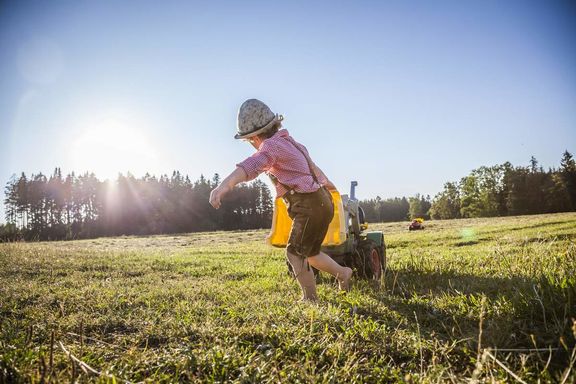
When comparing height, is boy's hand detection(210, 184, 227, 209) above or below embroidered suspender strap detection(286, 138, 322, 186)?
below

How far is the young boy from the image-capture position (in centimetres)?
354

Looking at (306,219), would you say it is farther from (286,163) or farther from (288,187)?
(286,163)

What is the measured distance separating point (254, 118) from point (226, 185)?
1009 mm

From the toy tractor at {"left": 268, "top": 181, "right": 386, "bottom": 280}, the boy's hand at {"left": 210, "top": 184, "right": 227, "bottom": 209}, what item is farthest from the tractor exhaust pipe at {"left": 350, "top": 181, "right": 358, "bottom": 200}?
the boy's hand at {"left": 210, "top": 184, "right": 227, "bottom": 209}

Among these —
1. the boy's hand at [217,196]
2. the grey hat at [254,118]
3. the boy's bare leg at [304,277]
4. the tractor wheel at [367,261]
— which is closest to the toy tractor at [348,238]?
the tractor wheel at [367,261]

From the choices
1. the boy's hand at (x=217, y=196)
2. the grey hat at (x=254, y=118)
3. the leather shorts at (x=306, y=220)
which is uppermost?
the grey hat at (x=254, y=118)

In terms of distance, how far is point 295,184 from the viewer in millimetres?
3574

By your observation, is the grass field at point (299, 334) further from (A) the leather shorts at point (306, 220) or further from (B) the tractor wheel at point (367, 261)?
(B) the tractor wheel at point (367, 261)

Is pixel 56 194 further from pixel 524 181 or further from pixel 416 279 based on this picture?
pixel 524 181

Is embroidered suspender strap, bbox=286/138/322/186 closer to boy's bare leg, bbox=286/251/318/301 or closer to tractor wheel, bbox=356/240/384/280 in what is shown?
boy's bare leg, bbox=286/251/318/301

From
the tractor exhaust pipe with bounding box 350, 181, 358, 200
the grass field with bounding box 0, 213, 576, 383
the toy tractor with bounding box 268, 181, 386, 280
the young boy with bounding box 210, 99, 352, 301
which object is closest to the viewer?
the grass field with bounding box 0, 213, 576, 383

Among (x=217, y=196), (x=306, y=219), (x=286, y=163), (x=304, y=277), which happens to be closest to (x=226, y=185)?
(x=217, y=196)

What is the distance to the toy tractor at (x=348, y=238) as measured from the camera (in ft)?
14.7

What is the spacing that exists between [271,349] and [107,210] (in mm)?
88014
